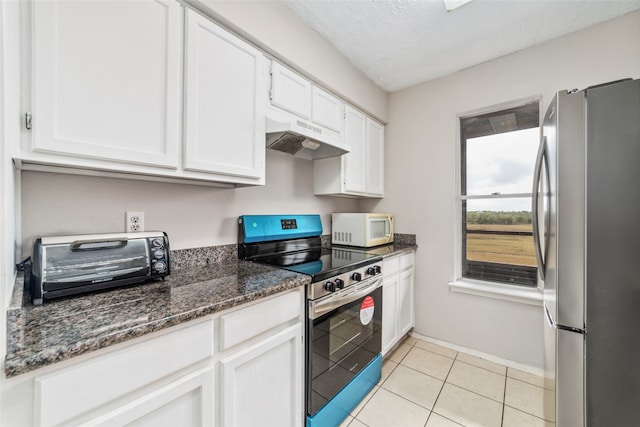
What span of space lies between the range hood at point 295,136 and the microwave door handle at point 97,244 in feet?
3.11

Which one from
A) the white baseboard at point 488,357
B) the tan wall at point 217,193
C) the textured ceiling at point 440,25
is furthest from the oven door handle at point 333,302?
the textured ceiling at point 440,25

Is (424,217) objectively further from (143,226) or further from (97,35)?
(97,35)

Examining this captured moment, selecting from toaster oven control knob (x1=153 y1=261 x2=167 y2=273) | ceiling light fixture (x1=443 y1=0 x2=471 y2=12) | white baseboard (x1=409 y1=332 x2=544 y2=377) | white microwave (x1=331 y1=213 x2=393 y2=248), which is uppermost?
ceiling light fixture (x1=443 y1=0 x2=471 y2=12)

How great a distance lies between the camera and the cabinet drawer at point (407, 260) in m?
2.32


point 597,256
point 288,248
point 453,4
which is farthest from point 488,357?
point 453,4

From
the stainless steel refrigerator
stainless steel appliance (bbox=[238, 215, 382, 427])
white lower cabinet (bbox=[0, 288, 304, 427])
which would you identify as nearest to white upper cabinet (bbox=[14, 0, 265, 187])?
stainless steel appliance (bbox=[238, 215, 382, 427])

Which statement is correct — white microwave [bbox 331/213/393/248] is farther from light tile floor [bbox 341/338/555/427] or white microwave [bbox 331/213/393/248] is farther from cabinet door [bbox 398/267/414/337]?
light tile floor [bbox 341/338/555/427]

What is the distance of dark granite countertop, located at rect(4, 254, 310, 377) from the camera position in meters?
0.61

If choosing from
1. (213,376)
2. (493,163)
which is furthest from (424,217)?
(213,376)

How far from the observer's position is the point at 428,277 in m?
2.52

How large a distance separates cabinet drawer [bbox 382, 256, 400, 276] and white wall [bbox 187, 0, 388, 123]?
1.44 meters

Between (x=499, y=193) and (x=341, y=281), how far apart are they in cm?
177

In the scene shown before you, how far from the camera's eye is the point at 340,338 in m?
1.50

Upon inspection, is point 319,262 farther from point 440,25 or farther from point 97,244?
point 440,25
